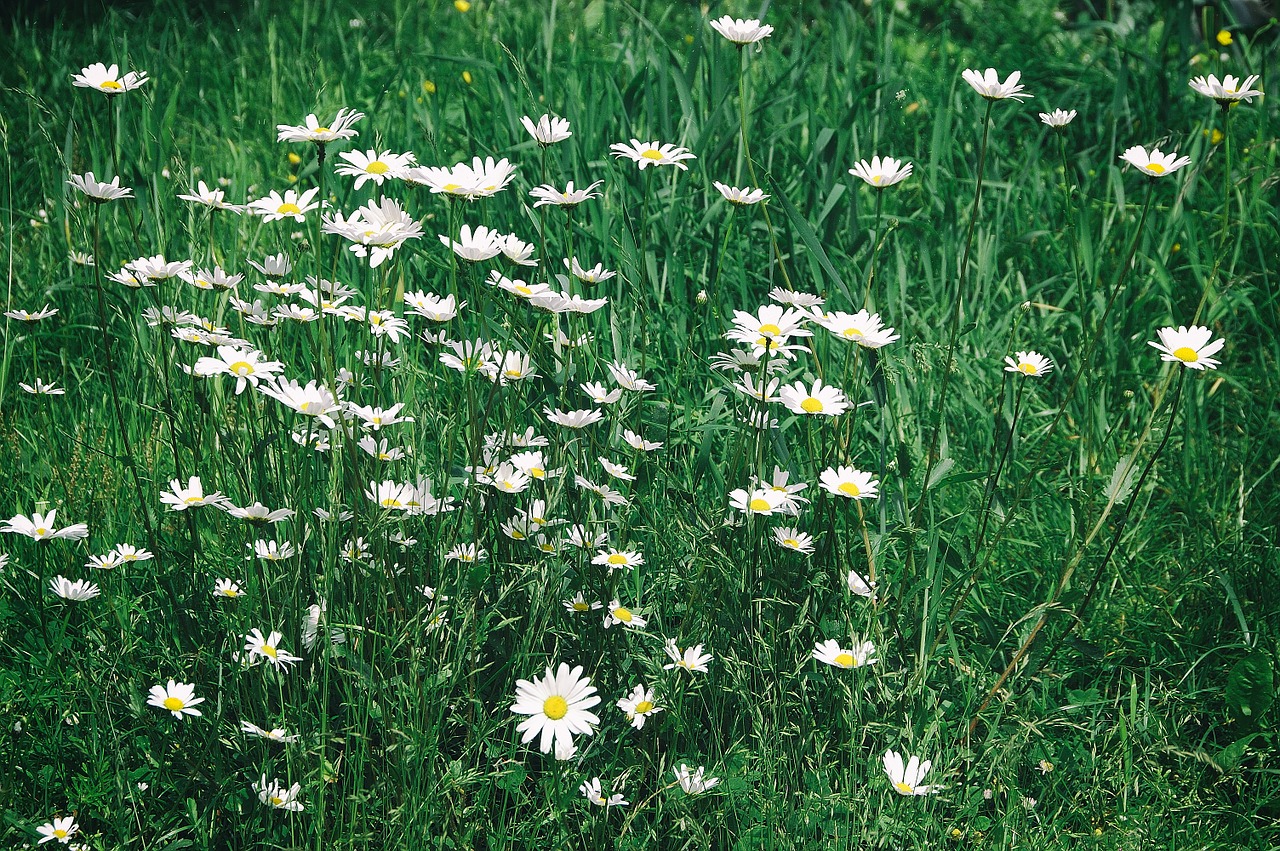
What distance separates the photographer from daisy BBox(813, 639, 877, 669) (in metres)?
1.59

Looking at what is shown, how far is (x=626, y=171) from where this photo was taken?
9.50 ft

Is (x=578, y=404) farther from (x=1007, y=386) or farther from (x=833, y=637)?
(x=1007, y=386)

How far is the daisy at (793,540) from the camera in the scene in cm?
169

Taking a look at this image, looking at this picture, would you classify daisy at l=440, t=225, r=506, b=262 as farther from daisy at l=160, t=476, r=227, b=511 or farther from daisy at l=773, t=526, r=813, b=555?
daisy at l=773, t=526, r=813, b=555

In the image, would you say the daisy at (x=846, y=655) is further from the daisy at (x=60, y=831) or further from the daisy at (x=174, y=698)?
the daisy at (x=60, y=831)

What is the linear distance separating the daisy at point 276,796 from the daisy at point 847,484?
0.83 m

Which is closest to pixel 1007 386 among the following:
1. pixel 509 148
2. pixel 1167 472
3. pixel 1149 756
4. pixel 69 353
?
pixel 1167 472

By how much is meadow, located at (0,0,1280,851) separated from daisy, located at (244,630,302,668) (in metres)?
0.02

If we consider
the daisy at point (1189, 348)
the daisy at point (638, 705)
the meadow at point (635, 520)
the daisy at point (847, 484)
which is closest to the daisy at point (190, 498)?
the meadow at point (635, 520)

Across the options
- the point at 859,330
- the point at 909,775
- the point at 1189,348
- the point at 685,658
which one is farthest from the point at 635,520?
the point at 1189,348

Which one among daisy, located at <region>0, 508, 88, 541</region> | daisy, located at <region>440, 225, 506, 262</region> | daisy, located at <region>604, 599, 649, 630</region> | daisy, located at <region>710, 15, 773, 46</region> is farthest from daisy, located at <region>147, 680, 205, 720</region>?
daisy, located at <region>710, 15, 773, 46</region>

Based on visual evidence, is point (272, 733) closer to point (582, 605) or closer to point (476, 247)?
point (582, 605)

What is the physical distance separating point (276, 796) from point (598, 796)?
1.42 ft

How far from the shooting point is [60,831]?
1.49 metres
